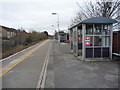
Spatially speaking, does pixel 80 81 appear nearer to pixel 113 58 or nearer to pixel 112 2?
pixel 113 58

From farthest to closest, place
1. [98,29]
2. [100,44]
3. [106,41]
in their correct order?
[98,29]
[100,44]
[106,41]

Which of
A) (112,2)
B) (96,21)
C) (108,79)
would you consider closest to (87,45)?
(96,21)

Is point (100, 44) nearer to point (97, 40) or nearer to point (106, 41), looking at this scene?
point (97, 40)

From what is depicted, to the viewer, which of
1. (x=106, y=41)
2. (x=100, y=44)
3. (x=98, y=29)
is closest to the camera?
(x=106, y=41)

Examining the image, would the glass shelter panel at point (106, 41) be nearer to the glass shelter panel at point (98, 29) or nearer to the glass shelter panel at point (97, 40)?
the glass shelter panel at point (97, 40)

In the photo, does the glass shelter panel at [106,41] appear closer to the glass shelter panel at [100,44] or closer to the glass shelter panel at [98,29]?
the glass shelter panel at [100,44]

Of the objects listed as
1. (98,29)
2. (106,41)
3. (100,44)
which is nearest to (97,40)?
(100,44)

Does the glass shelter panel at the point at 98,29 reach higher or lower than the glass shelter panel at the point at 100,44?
higher

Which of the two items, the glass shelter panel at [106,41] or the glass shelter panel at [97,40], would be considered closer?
the glass shelter panel at [106,41]

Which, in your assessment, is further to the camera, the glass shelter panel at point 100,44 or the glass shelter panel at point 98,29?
the glass shelter panel at point 98,29

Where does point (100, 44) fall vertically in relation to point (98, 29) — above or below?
below

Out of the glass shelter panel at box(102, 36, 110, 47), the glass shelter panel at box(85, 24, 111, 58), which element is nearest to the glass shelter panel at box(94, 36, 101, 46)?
the glass shelter panel at box(85, 24, 111, 58)

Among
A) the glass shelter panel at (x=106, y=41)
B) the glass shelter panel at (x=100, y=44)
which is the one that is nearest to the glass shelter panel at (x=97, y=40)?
the glass shelter panel at (x=100, y=44)

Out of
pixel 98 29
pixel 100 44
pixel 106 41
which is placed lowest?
pixel 100 44
